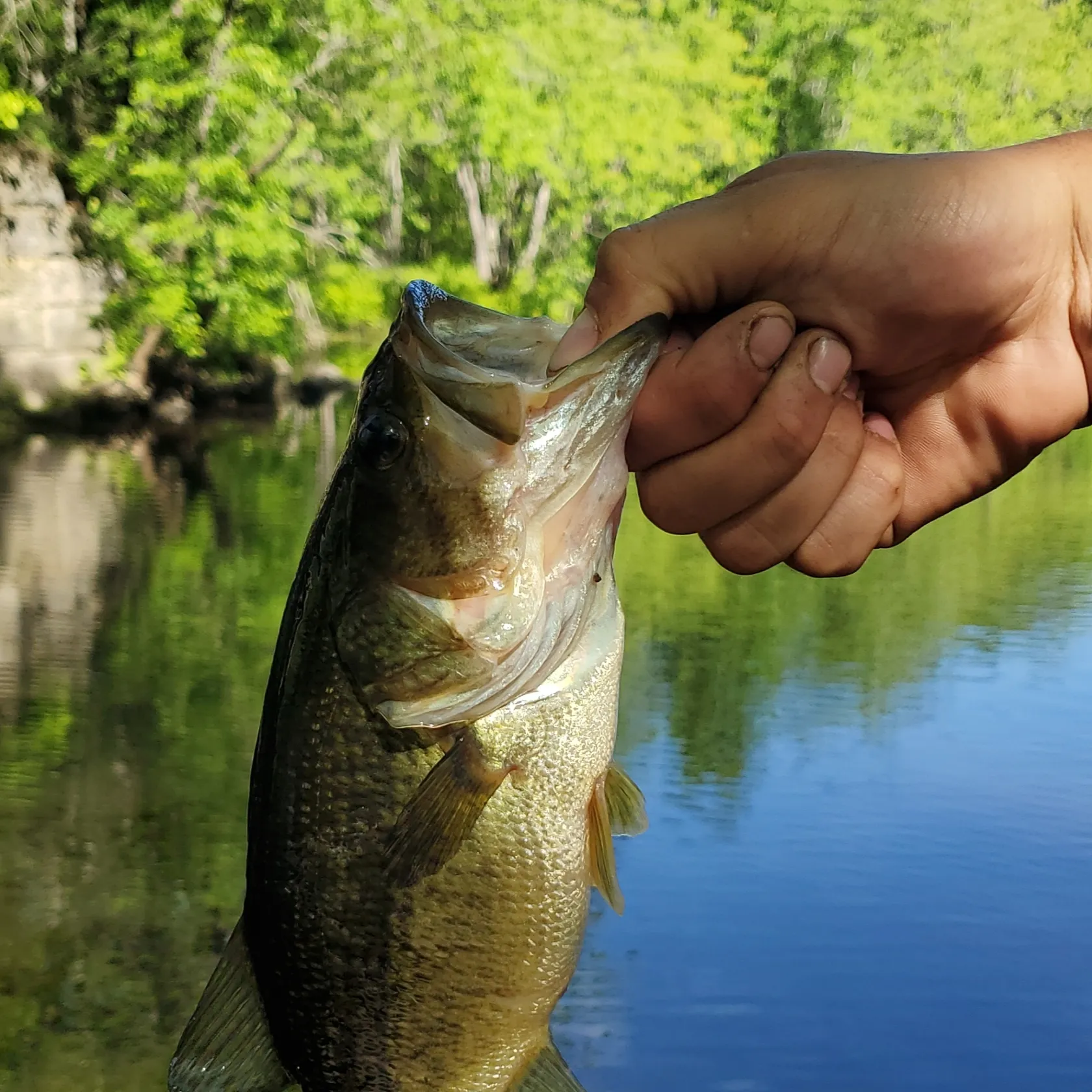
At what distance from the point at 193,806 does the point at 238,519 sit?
21.4 ft

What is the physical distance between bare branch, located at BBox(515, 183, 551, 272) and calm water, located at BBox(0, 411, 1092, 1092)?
18382 millimetres

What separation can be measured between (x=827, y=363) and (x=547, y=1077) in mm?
1169

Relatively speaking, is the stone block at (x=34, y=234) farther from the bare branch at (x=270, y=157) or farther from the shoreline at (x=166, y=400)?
the bare branch at (x=270, y=157)

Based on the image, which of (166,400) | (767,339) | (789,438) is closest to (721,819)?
(789,438)

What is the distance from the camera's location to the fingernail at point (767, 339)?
1.85 metres

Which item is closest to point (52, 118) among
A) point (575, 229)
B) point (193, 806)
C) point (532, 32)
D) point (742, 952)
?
point (532, 32)

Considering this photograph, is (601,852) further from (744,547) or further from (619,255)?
(619,255)

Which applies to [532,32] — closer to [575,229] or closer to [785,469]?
[575,229]

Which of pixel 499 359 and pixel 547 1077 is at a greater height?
pixel 499 359

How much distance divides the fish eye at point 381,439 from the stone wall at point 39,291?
18.1m

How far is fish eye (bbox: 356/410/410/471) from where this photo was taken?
5.85ft

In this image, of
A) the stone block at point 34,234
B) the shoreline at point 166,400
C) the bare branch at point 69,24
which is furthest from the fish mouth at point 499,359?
the bare branch at point 69,24

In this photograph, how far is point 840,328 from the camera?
6.37 feet

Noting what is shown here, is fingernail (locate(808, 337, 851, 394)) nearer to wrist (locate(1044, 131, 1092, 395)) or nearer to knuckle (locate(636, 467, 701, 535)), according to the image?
knuckle (locate(636, 467, 701, 535))
